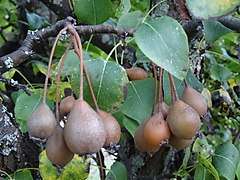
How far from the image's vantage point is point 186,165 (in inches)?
47.5

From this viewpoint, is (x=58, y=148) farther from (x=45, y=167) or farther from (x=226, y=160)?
(x=226, y=160)

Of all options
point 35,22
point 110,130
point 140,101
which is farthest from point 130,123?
point 35,22

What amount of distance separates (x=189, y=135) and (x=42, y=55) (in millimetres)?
1099

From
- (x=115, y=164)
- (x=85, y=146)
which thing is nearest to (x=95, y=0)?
(x=115, y=164)

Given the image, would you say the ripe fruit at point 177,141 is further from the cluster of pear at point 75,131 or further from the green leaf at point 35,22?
the green leaf at point 35,22

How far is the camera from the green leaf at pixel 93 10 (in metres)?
1.03

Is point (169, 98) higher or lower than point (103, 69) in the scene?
lower

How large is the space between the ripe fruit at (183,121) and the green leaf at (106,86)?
0.09 m

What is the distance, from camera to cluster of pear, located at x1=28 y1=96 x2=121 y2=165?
25.5 inches

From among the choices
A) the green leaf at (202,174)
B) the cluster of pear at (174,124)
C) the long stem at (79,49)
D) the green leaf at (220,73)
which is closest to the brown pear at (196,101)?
the cluster of pear at (174,124)

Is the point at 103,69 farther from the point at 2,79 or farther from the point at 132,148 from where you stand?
the point at 132,148

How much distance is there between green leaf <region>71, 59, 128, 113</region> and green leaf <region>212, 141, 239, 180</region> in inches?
16.7

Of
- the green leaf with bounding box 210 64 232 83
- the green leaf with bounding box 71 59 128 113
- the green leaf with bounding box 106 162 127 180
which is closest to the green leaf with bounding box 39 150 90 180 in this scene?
the green leaf with bounding box 106 162 127 180

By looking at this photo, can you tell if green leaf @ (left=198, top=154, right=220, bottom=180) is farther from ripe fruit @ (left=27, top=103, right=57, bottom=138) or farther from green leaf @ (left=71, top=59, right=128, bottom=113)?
ripe fruit @ (left=27, top=103, right=57, bottom=138)
